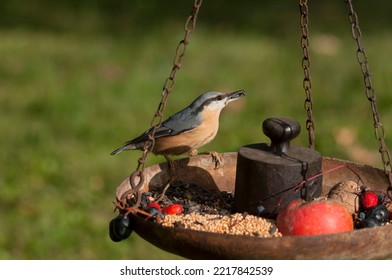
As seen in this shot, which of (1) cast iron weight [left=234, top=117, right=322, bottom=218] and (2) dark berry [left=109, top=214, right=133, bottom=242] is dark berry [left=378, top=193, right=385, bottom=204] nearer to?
A: (1) cast iron weight [left=234, top=117, right=322, bottom=218]

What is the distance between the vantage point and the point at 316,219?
323cm

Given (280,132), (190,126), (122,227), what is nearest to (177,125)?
(190,126)

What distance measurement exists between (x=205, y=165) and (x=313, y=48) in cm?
592

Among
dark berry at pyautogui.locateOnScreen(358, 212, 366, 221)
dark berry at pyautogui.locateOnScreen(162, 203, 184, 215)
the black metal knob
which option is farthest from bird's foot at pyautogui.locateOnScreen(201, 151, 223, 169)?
dark berry at pyautogui.locateOnScreen(358, 212, 366, 221)

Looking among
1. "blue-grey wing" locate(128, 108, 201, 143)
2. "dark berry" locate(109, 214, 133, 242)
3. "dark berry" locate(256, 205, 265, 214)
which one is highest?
"blue-grey wing" locate(128, 108, 201, 143)

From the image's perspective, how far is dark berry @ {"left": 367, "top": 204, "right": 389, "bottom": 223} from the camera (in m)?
3.49

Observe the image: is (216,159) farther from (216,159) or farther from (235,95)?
(235,95)

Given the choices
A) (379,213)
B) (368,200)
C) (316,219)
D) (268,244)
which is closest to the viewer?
(268,244)

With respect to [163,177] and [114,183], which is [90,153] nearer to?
[114,183]

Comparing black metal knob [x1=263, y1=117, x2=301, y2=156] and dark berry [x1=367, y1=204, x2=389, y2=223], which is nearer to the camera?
dark berry [x1=367, y1=204, x2=389, y2=223]

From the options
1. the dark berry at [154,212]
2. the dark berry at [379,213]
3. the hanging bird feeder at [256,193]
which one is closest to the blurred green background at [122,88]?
the hanging bird feeder at [256,193]

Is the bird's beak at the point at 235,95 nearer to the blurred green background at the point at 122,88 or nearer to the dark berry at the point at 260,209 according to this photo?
the dark berry at the point at 260,209

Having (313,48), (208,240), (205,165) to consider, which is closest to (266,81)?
(313,48)

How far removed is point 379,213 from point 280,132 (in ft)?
1.84
